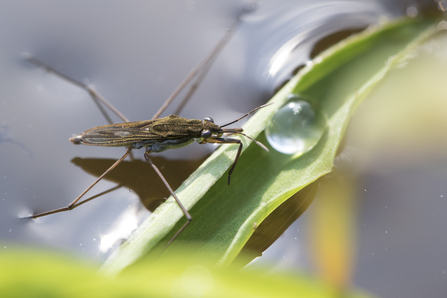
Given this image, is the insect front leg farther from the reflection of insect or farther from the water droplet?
the water droplet

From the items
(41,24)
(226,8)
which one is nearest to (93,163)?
(41,24)

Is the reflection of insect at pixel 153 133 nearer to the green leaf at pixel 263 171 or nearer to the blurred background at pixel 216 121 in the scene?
the blurred background at pixel 216 121

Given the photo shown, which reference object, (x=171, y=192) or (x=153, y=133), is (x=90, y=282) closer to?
(x=171, y=192)

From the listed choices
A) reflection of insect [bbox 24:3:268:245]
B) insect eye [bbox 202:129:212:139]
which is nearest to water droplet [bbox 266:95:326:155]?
reflection of insect [bbox 24:3:268:245]

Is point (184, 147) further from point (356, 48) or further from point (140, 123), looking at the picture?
point (356, 48)

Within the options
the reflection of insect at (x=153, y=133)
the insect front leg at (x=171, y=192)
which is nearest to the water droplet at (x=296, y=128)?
the reflection of insect at (x=153, y=133)

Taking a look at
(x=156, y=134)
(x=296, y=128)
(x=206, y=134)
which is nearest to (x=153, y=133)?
(x=156, y=134)

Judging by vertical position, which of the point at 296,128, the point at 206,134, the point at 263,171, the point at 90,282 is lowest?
the point at 263,171
